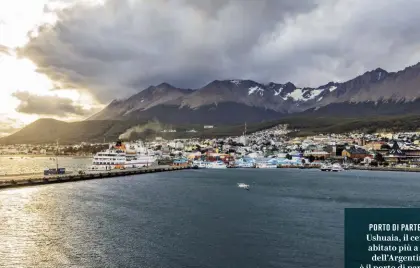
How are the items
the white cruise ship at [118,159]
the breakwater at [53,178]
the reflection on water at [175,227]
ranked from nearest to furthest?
the reflection on water at [175,227]
the breakwater at [53,178]
the white cruise ship at [118,159]

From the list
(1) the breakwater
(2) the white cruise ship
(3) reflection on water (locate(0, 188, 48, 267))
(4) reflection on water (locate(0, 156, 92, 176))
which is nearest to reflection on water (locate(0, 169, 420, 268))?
(3) reflection on water (locate(0, 188, 48, 267))

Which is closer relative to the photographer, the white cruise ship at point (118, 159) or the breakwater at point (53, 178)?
the breakwater at point (53, 178)

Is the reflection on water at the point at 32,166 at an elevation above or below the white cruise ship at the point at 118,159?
below

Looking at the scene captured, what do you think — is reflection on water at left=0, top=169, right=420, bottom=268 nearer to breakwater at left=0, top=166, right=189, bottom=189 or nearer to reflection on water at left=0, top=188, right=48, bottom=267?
reflection on water at left=0, top=188, right=48, bottom=267

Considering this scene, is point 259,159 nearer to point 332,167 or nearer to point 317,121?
point 332,167

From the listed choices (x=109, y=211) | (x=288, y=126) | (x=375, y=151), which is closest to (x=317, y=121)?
(x=288, y=126)

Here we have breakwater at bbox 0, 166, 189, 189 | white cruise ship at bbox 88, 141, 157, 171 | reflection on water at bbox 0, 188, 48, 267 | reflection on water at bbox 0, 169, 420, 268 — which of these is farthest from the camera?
white cruise ship at bbox 88, 141, 157, 171

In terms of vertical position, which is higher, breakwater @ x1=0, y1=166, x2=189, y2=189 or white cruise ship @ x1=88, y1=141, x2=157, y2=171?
white cruise ship @ x1=88, y1=141, x2=157, y2=171

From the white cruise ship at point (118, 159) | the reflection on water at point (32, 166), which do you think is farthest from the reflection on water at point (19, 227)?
the white cruise ship at point (118, 159)

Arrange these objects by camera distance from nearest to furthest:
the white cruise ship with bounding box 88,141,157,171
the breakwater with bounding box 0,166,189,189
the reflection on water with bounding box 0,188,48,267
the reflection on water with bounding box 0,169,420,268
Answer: the reflection on water with bounding box 0,169,420,268 < the reflection on water with bounding box 0,188,48,267 < the breakwater with bounding box 0,166,189,189 < the white cruise ship with bounding box 88,141,157,171

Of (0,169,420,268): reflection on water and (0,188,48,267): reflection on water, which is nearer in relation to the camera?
(0,169,420,268): reflection on water

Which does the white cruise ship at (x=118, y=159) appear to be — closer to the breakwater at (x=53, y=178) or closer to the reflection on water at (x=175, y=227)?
the breakwater at (x=53, y=178)
